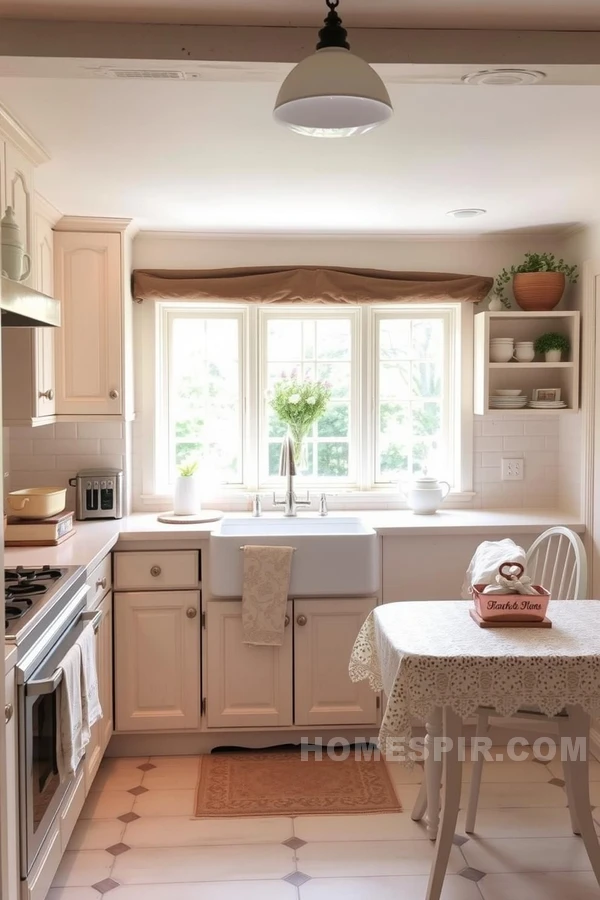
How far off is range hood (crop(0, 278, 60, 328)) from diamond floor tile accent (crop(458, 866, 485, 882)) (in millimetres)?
2117

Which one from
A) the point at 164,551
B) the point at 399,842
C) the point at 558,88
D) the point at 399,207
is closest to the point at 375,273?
the point at 399,207

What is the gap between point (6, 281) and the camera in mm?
1922

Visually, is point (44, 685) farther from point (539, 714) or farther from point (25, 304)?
point (539, 714)

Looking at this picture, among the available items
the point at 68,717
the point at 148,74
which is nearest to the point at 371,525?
the point at 68,717

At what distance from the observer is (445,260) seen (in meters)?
4.16

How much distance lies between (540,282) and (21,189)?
238 centimetres

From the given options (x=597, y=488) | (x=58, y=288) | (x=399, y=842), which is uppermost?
(x=58, y=288)

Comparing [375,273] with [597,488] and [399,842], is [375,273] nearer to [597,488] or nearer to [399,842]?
[597,488]

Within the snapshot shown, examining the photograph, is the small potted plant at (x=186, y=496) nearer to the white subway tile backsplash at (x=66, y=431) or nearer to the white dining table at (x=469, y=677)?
the white subway tile backsplash at (x=66, y=431)

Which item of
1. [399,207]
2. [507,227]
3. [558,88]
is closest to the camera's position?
[558,88]

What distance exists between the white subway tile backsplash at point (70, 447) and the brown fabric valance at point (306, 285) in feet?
2.41

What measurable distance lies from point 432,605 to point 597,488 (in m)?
1.34

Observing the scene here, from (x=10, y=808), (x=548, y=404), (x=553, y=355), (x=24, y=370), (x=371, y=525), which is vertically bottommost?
(x=10, y=808)

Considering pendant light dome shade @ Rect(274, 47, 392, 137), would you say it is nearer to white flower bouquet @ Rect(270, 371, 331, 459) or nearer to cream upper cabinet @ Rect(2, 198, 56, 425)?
cream upper cabinet @ Rect(2, 198, 56, 425)
